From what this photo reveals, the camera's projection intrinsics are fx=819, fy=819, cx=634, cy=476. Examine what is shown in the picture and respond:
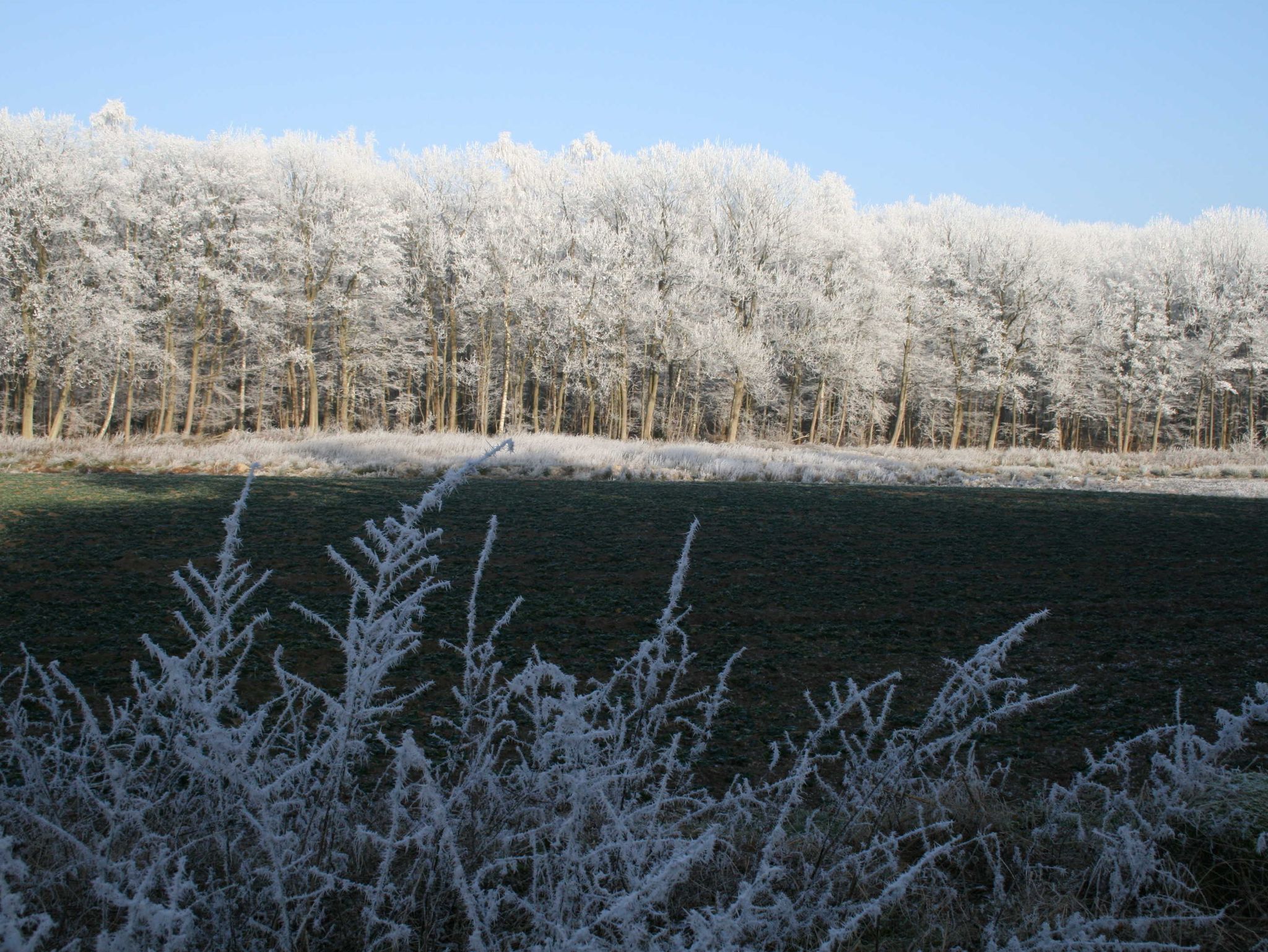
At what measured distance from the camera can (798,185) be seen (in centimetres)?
3062

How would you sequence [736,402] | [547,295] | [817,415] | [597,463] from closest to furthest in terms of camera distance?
1. [597,463]
2. [736,402]
3. [547,295]
4. [817,415]

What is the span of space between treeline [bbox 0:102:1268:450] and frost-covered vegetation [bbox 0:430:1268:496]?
549 centimetres

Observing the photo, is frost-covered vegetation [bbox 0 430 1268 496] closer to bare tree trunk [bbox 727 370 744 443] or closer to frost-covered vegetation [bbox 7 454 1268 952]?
bare tree trunk [bbox 727 370 744 443]

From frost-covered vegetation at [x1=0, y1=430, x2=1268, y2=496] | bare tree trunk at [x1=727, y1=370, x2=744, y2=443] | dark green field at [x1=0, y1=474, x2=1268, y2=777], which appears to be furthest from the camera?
Answer: bare tree trunk at [x1=727, y1=370, x2=744, y2=443]

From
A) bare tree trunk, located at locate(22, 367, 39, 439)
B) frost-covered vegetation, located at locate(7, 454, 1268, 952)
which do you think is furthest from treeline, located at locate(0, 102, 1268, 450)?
frost-covered vegetation, located at locate(7, 454, 1268, 952)

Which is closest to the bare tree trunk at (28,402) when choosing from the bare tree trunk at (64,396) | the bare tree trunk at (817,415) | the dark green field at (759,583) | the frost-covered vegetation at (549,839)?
the bare tree trunk at (64,396)

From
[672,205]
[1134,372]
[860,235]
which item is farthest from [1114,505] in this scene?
[1134,372]

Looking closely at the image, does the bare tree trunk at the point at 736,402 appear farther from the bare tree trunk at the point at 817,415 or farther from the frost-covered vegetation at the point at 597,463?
the bare tree trunk at the point at 817,415

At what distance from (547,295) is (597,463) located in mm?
15029

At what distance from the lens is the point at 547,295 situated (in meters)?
29.6

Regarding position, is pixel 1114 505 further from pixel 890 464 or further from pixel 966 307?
pixel 966 307

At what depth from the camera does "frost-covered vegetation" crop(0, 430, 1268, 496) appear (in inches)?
595

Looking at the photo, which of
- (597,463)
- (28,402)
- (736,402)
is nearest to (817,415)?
(736,402)

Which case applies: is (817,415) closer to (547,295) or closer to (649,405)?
(649,405)
